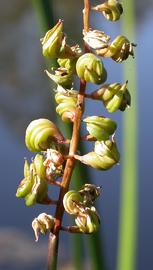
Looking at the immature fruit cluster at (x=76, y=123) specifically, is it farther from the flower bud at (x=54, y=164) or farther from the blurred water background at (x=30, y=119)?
the blurred water background at (x=30, y=119)

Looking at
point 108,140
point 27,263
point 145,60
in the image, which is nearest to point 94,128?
point 108,140

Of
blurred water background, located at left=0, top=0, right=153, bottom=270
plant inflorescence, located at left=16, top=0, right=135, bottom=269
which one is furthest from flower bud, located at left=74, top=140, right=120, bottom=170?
blurred water background, located at left=0, top=0, right=153, bottom=270

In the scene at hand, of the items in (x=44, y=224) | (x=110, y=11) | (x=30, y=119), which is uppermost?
(x=30, y=119)

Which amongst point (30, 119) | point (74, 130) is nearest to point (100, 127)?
point (74, 130)

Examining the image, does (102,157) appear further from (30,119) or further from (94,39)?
(30,119)

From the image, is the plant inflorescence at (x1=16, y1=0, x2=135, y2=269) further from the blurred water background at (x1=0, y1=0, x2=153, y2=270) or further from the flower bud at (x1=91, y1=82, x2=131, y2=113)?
the blurred water background at (x1=0, y1=0, x2=153, y2=270)

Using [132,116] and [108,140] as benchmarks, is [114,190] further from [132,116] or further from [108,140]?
[108,140]
